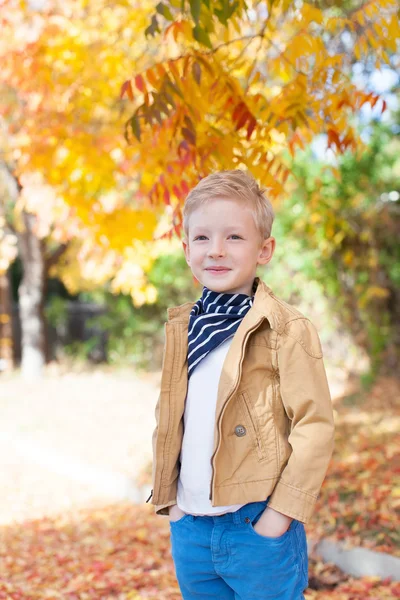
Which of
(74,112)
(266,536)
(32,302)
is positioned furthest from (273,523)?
(32,302)

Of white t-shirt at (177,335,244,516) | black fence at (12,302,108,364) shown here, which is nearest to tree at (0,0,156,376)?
white t-shirt at (177,335,244,516)

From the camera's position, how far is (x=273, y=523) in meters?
1.78

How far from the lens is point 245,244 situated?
1921 millimetres

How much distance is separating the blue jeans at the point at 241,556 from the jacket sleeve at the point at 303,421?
0.11m

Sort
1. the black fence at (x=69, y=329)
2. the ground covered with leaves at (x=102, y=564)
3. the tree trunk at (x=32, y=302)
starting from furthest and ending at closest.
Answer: the black fence at (x=69, y=329) < the tree trunk at (x=32, y=302) < the ground covered with leaves at (x=102, y=564)

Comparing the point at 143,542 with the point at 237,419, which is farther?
the point at 143,542

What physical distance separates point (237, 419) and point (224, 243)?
20.2 inches

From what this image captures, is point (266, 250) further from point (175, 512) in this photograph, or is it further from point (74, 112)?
point (74, 112)

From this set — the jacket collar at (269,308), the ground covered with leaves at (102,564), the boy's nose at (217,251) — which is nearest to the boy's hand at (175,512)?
the jacket collar at (269,308)

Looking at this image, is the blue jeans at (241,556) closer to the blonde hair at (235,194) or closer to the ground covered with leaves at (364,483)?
the blonde hair at (235,194)

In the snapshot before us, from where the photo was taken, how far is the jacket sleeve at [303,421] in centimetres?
176

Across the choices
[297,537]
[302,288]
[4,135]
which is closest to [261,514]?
[297,537]

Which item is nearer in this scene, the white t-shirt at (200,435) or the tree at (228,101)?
the white t-shirt at (200,435)

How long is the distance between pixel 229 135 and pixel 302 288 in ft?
21.1
